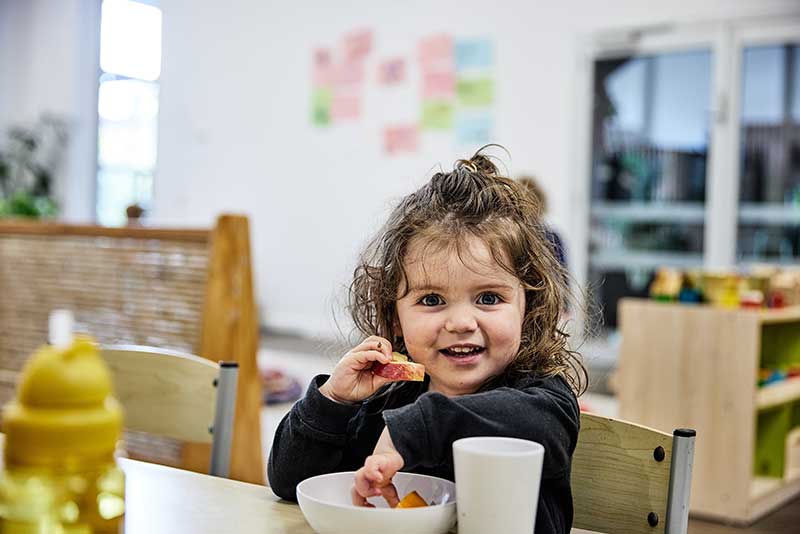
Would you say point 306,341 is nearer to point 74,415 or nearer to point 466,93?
point 466,93

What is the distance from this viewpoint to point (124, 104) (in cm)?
820

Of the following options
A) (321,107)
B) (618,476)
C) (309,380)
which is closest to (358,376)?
(618,476)

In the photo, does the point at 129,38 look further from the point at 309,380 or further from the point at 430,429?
the point at 430,429

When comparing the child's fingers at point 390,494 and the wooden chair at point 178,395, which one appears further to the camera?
the wooden chair at point 178,395

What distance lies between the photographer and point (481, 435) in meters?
0.84

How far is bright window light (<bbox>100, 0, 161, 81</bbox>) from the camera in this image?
8164mm

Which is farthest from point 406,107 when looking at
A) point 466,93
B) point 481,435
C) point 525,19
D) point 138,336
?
point 481,435

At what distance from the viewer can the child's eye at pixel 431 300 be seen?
3.35 feet

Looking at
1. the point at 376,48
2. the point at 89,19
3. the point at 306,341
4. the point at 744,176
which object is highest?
the point at 89,19

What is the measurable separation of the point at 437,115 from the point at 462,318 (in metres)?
5.32

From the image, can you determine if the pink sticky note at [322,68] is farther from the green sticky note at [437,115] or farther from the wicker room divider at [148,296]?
the wicker room divider at [148,296]

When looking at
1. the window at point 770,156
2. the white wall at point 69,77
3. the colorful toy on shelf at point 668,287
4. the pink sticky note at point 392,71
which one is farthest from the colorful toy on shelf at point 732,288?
the white wall at point 69,77

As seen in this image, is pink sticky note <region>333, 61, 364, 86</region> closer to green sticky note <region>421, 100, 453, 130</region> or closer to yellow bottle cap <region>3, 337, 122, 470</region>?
green sticky note <region>421, 100, 453, 130</region>

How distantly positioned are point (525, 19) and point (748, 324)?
3.24 m
